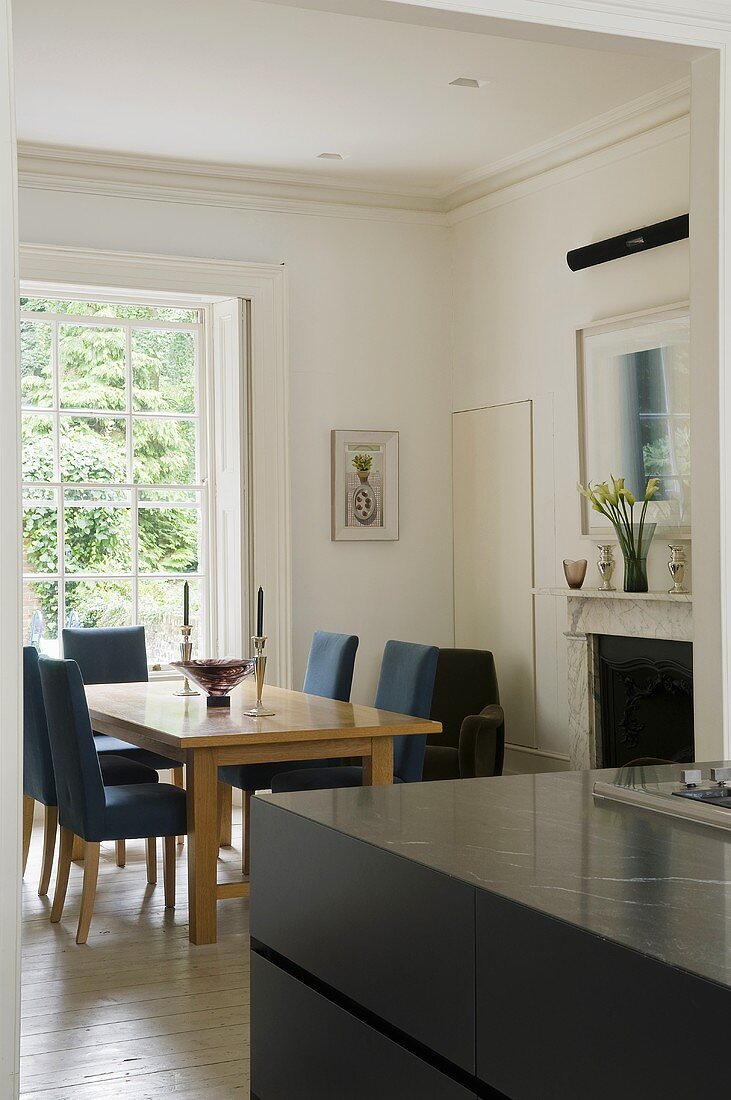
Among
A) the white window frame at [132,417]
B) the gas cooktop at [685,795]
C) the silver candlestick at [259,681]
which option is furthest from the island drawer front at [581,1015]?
the white window frame at [132,417]

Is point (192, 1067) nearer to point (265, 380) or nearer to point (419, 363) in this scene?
point (265, 380)

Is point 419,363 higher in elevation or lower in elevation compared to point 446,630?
higher

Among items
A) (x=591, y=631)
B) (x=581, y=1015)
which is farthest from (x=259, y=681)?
(x=581, y=1015)

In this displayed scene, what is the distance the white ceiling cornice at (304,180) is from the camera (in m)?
5.99

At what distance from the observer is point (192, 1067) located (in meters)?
3.18

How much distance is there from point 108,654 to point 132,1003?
106 inches

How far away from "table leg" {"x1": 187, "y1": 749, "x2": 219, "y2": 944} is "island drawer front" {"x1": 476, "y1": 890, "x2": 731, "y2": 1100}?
2841 mm

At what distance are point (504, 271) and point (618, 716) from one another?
2579mm

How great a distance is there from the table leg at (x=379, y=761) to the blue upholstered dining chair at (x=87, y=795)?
68 centimetres

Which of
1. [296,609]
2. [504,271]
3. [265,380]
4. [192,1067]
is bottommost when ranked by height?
[192,1067]

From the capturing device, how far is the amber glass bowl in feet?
16.1

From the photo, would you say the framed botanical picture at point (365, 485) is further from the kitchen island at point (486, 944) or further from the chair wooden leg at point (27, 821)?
the kitchen island at point (486, 944)

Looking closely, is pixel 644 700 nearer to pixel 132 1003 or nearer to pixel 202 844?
pixel 202 844

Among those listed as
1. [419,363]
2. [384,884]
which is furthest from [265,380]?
[384,884]
